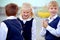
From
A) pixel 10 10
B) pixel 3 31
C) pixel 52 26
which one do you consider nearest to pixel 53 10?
pixel 52 26

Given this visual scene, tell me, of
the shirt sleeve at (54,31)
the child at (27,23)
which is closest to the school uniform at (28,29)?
the child at (27,23)

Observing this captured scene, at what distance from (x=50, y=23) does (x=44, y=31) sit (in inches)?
5.6

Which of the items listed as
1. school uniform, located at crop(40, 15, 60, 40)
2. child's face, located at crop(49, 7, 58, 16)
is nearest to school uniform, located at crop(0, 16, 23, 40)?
school uniform, located at crop(40, 15, 60, 40)

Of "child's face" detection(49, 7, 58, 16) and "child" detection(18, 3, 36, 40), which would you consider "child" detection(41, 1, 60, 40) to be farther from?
"child" detection(18, 3, 36, 40)

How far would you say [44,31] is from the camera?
220 centimetres

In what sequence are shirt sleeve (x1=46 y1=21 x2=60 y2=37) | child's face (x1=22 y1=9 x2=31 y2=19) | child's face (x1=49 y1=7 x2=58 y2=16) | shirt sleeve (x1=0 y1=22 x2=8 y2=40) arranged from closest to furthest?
shirt sleeve (x1=0 y1=22 x2=8 y2=40), shirt sleeve (x1=46 y1=21 x2=60 y2=37), child's face (x1=49 y1=7 x2=58 y2=16), child's face (x1=22 y1=9 x2=31 y2=19)

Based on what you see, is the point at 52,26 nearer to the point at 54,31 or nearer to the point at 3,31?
the point at 54,31

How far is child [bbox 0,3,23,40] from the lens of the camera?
1.77 m

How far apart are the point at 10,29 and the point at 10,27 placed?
0.07 feet

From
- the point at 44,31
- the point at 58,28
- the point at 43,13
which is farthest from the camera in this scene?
the point at 43,13

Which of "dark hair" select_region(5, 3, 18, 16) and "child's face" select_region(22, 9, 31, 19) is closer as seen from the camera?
"dark hair" select_region(5, 3, 18, 16)

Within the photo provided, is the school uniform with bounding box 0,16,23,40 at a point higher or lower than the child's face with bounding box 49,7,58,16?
lower

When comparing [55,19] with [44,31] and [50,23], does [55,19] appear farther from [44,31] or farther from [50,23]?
[44,31]

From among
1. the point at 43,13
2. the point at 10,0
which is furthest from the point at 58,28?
the point at 10,0
